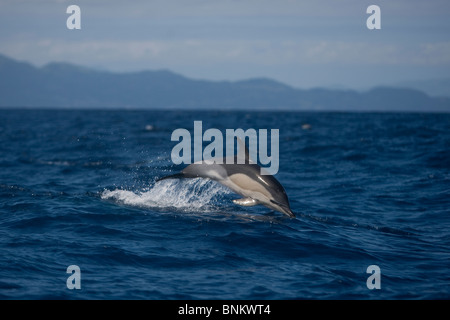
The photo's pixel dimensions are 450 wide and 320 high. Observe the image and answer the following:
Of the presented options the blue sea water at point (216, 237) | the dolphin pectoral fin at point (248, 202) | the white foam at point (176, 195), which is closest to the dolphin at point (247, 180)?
the dolphin pectoral fin at point (248, 202)

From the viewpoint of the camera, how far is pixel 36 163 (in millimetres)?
27359

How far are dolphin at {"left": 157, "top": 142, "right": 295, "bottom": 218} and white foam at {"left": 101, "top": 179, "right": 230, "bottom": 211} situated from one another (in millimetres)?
1547

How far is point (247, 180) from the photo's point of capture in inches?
555

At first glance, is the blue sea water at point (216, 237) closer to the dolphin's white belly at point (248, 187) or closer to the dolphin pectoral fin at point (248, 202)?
the dolphin pectoral fin at point (248, 202)

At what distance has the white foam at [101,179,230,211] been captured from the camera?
53.1 feet

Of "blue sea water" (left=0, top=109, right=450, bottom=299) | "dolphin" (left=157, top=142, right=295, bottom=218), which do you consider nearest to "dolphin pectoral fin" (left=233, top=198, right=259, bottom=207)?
"dolphin" (left=157, top=142, right=295, bottom=218)

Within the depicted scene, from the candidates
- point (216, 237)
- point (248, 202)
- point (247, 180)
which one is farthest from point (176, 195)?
point (216, 237)

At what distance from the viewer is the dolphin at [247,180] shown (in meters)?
14.0

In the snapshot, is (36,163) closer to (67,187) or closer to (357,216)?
(67,187)

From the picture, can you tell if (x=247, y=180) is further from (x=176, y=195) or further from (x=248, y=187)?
(x=176, y=195)

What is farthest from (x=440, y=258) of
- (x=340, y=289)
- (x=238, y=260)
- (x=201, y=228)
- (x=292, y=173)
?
(x=292, y=173)

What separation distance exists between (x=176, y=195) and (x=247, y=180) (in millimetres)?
3745
